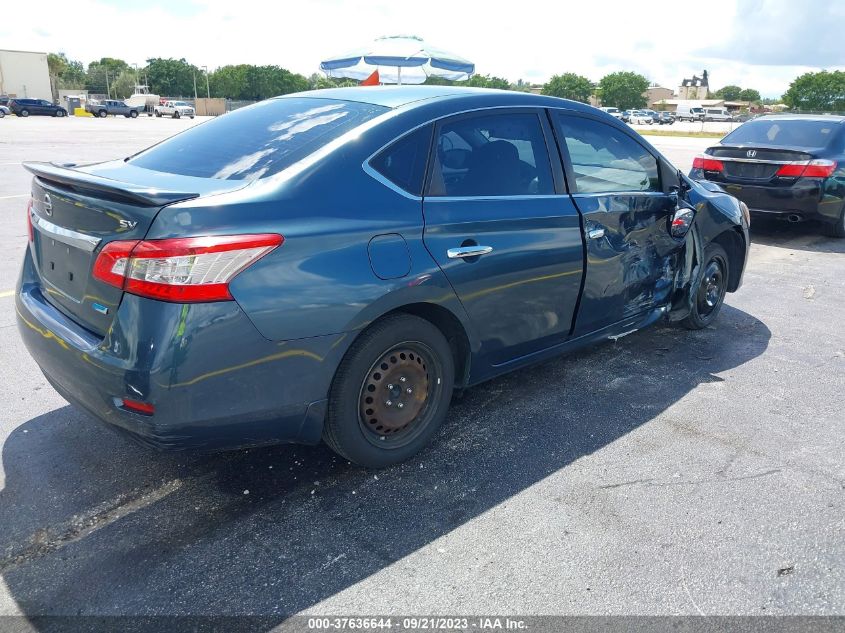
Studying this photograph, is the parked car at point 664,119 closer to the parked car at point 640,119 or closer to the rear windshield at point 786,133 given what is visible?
the parked car at point 640,119

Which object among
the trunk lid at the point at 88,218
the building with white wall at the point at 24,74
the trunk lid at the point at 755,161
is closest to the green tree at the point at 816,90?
the building with white wall at the point at 24,74

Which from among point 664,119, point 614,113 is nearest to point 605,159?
point 614,113

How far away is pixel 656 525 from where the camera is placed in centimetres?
287

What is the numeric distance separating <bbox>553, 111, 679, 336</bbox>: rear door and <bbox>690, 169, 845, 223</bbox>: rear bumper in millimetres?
4974

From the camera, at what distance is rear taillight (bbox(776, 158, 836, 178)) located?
27.8ft

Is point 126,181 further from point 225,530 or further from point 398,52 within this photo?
point 398,52

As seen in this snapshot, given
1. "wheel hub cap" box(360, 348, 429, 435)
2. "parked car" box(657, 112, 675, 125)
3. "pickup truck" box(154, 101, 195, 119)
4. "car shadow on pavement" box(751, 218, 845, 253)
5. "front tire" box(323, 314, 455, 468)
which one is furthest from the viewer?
"parked car" box(657, 112, 675, 125)

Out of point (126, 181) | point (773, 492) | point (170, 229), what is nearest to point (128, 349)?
point (170, 229)

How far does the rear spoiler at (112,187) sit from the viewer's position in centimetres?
246

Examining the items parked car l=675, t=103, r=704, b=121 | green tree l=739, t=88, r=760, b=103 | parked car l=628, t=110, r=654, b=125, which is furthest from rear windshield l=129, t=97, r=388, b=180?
green tree l=739, t=88, r=760, b=103

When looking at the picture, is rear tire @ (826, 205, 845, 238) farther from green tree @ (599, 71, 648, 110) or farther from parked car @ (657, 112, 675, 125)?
green tree @ (599, 71, 648, 110)

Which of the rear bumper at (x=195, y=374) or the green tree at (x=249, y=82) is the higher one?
the green tree at (x=249, y=82)

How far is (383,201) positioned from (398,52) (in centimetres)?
1396

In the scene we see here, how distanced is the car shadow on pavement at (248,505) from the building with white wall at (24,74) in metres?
81.2
